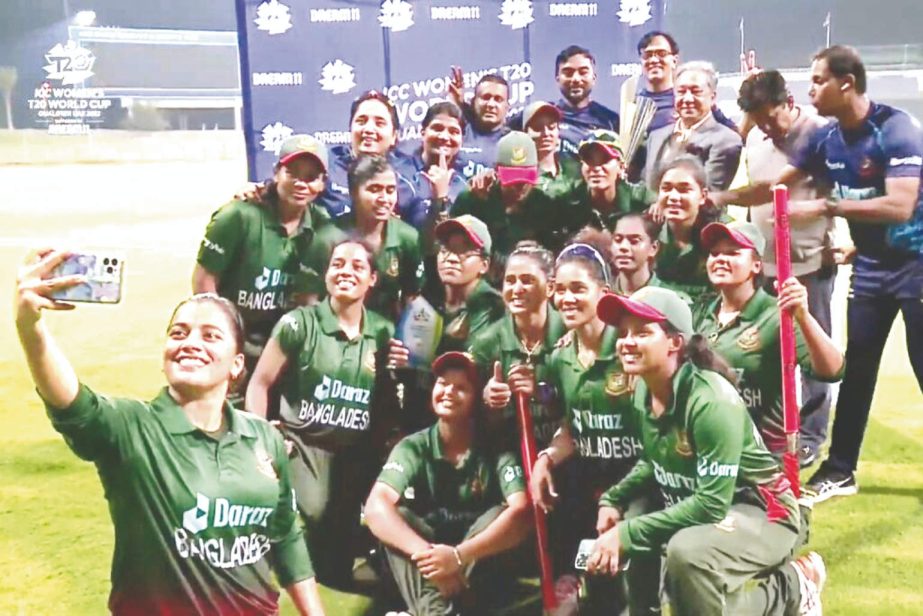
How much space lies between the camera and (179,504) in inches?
88.9

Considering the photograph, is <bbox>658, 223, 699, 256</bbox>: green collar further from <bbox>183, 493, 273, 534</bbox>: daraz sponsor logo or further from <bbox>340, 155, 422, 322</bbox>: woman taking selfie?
<bbox>183, 493, 273, 534</bbox>: daraz sponsor logo

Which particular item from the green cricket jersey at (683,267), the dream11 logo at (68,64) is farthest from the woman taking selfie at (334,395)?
the dream11 logo at (68,64)

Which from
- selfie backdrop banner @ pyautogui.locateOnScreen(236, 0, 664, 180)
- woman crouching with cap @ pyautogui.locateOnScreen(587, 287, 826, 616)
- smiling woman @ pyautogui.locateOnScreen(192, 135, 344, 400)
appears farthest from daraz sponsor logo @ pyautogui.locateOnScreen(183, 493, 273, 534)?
selfie backdrop banner @ pyautogui.locateOnScreen(236, 0, 664, 180)

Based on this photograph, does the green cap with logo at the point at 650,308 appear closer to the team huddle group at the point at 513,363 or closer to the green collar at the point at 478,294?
the team huddle group at the point at 513,363

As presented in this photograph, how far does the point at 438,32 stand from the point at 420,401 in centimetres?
388

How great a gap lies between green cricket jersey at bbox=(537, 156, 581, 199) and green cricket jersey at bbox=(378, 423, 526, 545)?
44.1 inches

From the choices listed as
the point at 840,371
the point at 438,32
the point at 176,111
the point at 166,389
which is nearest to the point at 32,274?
the point at 166,389

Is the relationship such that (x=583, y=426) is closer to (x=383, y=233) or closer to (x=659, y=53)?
(x=383, y=233)

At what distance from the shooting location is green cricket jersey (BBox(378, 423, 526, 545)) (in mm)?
3184

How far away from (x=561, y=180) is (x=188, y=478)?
6.94 feet

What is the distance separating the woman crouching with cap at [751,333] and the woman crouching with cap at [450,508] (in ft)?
2.44

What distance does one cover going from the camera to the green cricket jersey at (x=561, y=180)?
153 inches

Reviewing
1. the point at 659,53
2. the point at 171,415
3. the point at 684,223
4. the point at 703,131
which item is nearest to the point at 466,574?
the point at 171,415

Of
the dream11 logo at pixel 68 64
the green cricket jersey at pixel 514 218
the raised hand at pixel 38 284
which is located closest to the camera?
the raised hand at pixel 38 284
